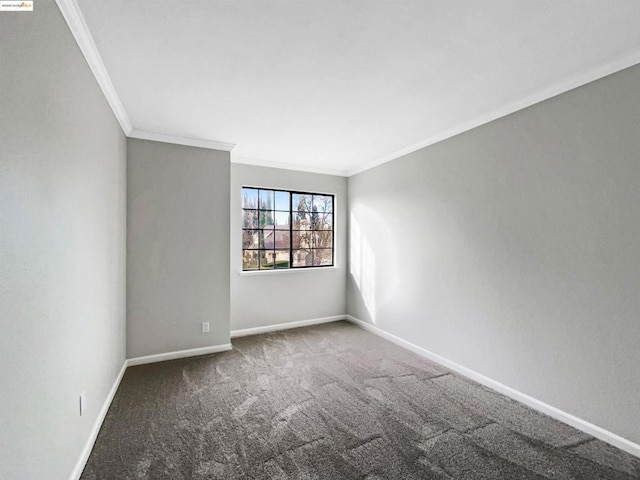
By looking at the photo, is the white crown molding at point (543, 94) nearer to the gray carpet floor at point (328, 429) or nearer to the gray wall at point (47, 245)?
the gray carpet floor at point (328, 429)

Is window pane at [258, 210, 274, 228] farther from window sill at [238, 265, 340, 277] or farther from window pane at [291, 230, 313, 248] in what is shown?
window sill at [238, 265, 340, 277]

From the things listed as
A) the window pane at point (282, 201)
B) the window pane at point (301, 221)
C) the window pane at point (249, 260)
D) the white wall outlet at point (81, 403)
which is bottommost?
the white wall outlet at point (81, 403)

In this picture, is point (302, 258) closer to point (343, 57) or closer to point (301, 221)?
point (301, 221)

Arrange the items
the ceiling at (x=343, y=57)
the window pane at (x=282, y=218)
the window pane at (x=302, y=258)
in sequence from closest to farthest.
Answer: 1. the ceiling at (x=343, y=57)
2. the window pane at (x=282, y=218)
3. the window pane at (x=302, y=258)

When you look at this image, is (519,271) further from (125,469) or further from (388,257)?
(125,469)

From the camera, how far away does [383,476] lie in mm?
1799

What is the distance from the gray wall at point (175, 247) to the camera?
10.9 ft

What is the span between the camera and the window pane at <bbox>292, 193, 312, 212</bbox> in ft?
15.7

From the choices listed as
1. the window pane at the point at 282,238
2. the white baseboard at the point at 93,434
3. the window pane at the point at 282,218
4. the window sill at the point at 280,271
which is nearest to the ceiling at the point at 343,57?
the window pane at the point at 282,218

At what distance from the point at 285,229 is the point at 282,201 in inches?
16.9

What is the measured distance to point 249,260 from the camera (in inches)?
174

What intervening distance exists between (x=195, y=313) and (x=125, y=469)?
185 cm

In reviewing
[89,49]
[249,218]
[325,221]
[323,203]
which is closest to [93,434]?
[89,49]

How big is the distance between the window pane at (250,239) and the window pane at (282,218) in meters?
0.37
